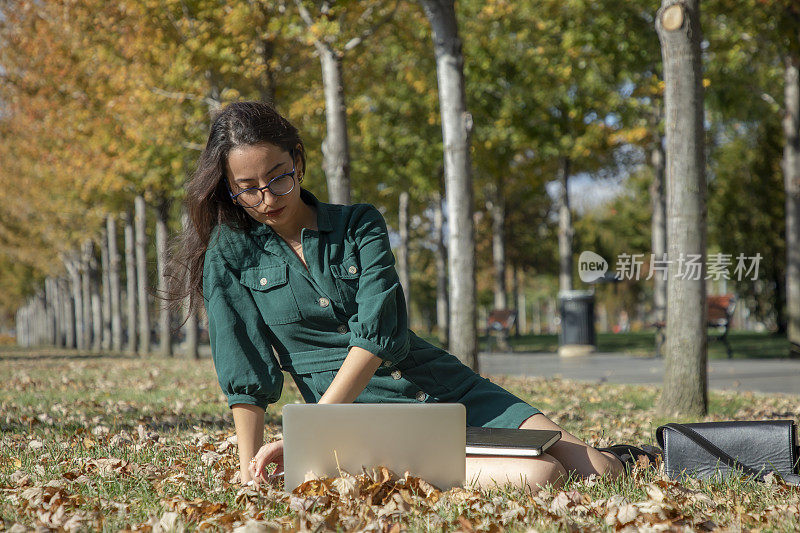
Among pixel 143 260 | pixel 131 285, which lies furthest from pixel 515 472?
pixel 131 285

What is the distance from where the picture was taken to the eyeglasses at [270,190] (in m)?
3.16

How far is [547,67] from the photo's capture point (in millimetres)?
17250

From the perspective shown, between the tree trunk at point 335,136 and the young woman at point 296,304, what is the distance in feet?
20.3

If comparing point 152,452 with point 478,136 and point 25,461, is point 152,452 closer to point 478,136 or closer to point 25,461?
point 25,461

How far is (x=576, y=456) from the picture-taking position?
11.0ft

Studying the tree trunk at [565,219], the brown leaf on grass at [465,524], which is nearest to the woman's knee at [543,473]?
the brown leaf on grass at [465,524]

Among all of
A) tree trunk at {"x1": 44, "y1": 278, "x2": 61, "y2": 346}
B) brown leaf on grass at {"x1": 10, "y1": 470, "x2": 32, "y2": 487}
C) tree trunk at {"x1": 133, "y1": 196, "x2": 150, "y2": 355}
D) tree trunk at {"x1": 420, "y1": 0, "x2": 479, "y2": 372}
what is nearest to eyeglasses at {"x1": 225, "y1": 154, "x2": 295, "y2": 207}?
brown leaf on grass at {"x1": 10, "y1": 470, "x2": 32, "y2": 487}

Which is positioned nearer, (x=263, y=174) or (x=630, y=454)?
(x=263, y=174)

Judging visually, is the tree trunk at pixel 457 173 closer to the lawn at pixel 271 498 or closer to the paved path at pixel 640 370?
the paved path at pixel 640 370

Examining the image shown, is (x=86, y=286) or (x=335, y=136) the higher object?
(x=335, y=136)

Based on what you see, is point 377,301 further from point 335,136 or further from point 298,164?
point 335,136

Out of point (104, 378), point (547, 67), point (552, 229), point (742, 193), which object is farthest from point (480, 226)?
point (104, 378)

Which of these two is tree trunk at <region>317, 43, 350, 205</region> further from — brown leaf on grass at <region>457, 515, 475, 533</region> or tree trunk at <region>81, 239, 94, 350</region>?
tree trunk at <region>81, 239, 94, 350</region>

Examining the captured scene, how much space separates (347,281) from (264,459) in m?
0.80
